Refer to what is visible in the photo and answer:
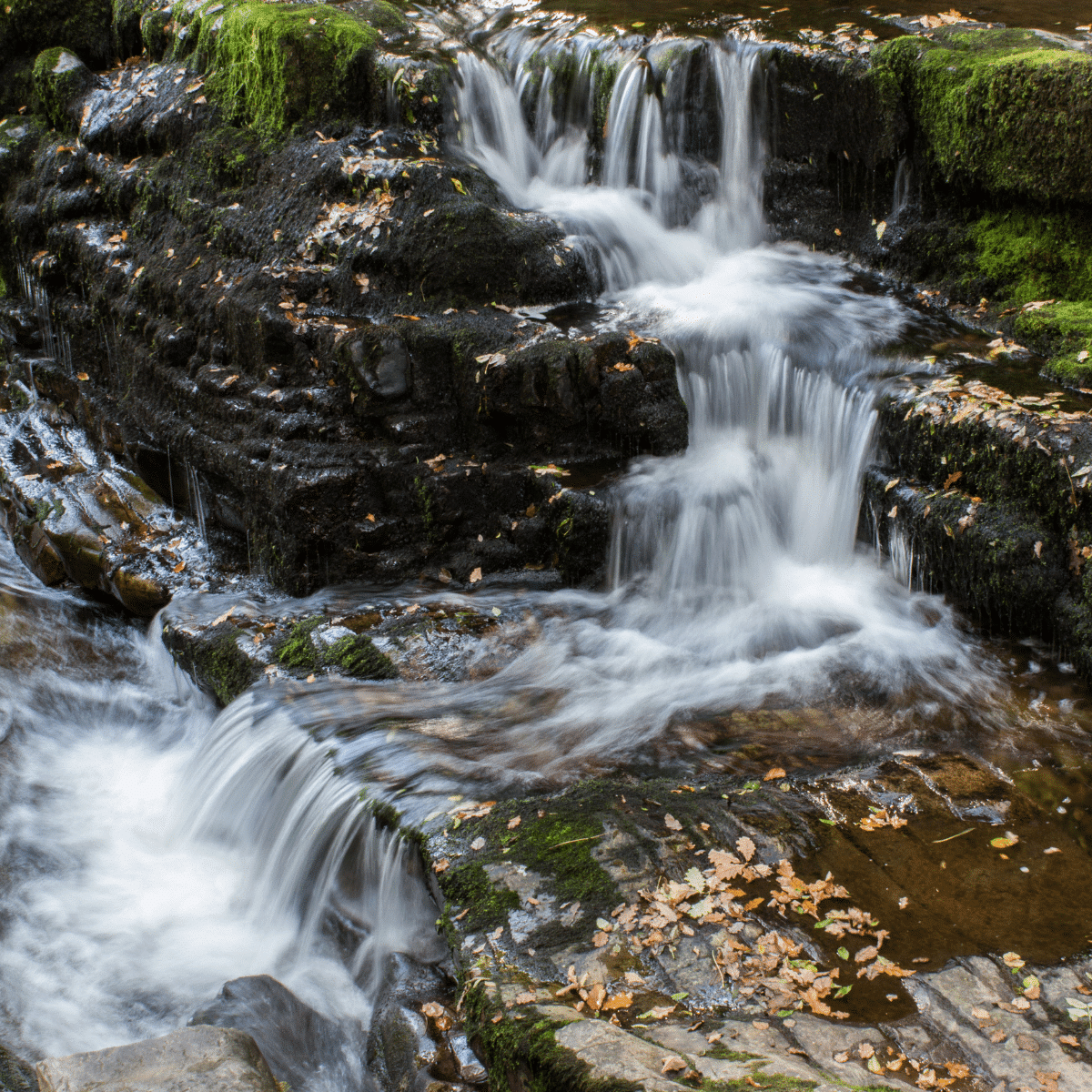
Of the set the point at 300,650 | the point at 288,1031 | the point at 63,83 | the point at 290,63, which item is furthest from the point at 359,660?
the point at 63,83

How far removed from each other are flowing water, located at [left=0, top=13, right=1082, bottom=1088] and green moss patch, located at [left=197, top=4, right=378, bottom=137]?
1.25m

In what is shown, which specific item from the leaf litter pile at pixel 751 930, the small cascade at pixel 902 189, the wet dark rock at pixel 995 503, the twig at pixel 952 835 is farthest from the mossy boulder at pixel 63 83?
the twig at pixel 952 835

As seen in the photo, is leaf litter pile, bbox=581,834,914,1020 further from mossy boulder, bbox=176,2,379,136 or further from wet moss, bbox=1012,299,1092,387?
mossy boulder, bbox=176,2,379,136

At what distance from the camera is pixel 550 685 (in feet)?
19.2

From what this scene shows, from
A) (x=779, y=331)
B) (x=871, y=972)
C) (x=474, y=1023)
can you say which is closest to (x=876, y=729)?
(x=871, y=972)

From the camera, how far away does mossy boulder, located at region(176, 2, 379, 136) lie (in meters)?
8.34

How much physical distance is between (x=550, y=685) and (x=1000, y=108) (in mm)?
6010

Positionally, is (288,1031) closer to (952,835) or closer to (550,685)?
(550,685)

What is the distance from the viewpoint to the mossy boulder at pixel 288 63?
8344 mm

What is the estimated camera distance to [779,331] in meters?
7.67

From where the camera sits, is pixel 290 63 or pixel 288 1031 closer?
pixel 288 1031

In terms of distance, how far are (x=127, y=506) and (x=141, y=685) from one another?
185cm

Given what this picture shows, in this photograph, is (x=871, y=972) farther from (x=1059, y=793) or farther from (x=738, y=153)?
(x=738, y=153)

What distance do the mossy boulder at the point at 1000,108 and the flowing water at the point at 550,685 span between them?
135cm
